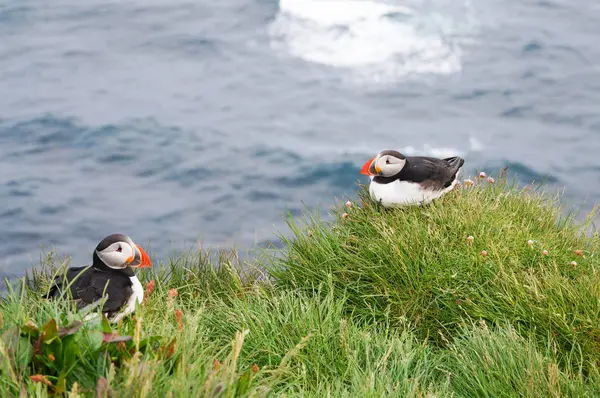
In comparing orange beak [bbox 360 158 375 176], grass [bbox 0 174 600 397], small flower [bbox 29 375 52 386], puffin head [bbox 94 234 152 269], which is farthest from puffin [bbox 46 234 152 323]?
orange beak [bbox 360 158 375 176]

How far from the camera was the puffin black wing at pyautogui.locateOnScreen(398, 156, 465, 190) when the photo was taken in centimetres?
660

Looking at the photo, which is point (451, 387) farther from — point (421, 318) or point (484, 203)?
point (484, 203)

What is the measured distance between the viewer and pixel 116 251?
216 inches

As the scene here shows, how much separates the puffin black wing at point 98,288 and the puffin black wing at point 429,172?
264cm

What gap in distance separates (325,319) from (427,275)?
1.14m

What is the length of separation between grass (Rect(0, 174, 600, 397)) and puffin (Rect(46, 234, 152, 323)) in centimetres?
19

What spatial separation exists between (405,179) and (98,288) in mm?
2834

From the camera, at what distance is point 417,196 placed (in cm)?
664

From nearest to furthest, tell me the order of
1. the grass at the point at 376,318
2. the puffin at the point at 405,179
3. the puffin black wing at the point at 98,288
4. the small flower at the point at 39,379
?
the small flower at the point at 39,379 < the grass at the point at 376,318 < the puffin black wing at the point at 98,288 < the puffin at the point at 405,179

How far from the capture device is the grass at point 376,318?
3.40m

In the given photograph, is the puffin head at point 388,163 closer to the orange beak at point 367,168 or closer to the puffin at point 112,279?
the orange beak at point 367,168

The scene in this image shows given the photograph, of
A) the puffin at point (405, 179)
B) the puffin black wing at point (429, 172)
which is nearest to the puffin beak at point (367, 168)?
the puffin at point (405, 179)

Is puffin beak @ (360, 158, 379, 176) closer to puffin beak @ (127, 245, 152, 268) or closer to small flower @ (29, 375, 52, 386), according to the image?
puffin beak @ (127, 245, 152, 268)

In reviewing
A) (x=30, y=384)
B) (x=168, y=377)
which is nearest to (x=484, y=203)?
(x=168, y=377)
